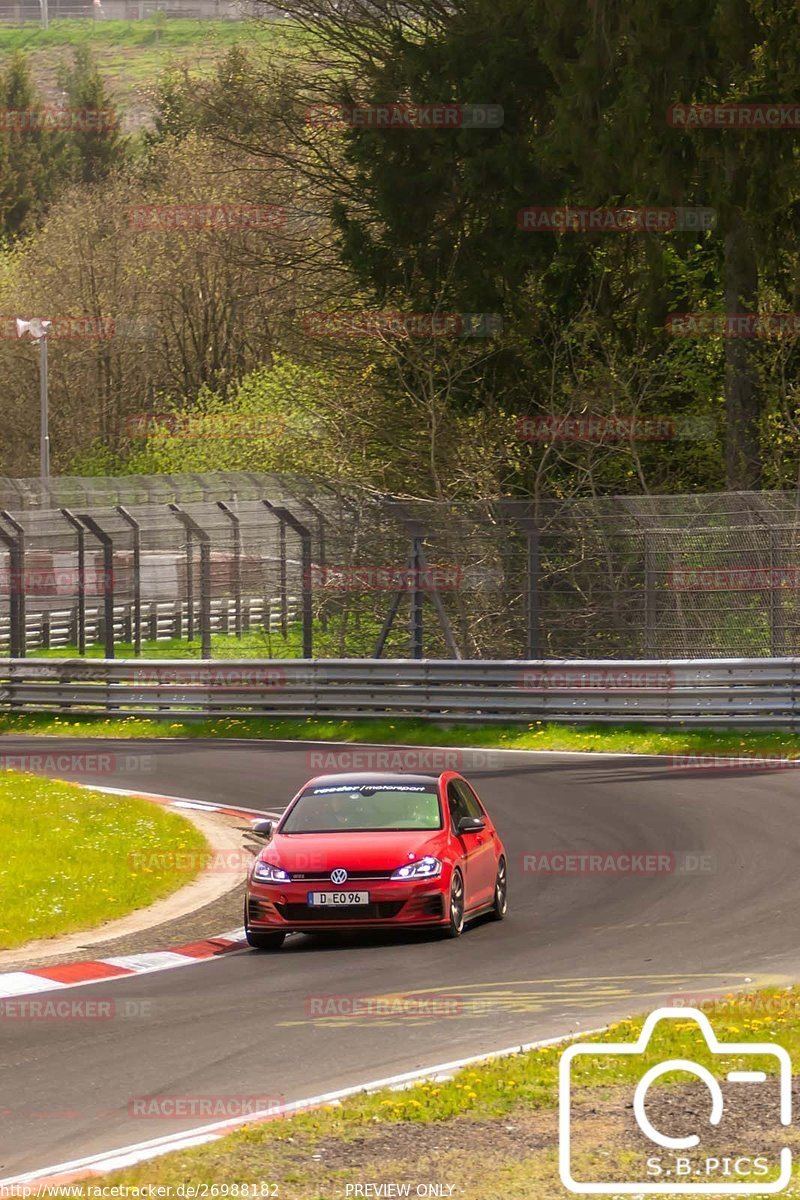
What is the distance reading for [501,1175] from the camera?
7.25m

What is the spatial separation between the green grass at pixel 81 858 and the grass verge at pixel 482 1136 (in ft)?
21.6

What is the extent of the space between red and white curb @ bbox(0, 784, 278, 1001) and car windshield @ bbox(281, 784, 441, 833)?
1.02 meters

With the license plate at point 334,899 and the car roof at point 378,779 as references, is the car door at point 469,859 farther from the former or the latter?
the license plate at point 334,899

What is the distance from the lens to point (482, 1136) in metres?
7.86

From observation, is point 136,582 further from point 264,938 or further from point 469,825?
point 264,938

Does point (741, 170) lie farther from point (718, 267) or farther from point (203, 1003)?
point (203, 1003)

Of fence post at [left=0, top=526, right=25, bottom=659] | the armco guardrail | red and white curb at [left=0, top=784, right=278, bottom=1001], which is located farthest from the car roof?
fence post at [left=0, top=526, right=25, bottom=659]

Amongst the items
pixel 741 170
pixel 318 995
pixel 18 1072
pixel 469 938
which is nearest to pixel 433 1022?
pixel 318 995

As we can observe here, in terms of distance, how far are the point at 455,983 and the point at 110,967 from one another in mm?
2737

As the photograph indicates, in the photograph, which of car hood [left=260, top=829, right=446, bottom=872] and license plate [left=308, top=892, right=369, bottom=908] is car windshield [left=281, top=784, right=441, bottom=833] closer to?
car hood [left=260, top=829, right=446, bottom=872]

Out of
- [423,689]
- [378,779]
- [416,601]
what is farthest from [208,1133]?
[416,601]

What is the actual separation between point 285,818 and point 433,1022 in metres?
4.58

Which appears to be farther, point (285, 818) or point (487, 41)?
point (487, 41)

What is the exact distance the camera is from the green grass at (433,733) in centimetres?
2605
